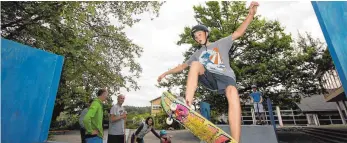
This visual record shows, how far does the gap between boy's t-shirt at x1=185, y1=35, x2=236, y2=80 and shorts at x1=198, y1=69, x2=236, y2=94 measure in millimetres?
51

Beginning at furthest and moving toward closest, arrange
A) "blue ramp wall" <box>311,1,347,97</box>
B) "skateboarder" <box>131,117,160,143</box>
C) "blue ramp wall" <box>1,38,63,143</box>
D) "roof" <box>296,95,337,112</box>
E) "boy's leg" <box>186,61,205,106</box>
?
"roof" <box>296,95,337,112</box>, "skateboarder" <box>131,117,160,143</box>, "blue ramp wall" <box>1,38,63,143</box>, "boy's leg" <box>186,61,205,106</box>, "blue ramp wall" <box>311,1,347,97</box>

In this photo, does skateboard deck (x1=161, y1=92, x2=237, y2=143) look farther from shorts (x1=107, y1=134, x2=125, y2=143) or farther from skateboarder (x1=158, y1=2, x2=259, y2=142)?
shorts (x1=107, y1=134, x2=125, y2=143)

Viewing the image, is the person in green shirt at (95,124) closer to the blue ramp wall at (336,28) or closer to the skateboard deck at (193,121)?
the skateboard deck at (193,121)

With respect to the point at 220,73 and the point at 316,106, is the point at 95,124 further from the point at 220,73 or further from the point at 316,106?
the point at 316,106

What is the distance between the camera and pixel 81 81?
32.3 feet

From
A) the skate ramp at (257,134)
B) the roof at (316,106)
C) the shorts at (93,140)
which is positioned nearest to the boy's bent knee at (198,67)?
the shorts at (93,140)

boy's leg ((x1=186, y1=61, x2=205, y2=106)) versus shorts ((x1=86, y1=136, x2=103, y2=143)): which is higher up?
boy's leg ((x1=186, y1=61, x2=205, y2=106))

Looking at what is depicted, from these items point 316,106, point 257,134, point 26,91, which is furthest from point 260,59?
point 316,106

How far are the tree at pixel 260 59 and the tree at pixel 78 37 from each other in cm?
887

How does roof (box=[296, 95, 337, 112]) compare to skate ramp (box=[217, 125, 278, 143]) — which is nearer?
skate ramp (box=[217, 125, 278, 143])

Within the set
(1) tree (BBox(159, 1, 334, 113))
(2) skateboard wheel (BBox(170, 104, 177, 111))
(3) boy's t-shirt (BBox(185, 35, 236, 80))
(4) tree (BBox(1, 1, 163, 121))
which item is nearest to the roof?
(1) tree (BBox(159, 1, 334, 113))

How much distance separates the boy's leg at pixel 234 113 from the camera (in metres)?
2.20

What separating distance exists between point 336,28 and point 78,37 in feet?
29.0

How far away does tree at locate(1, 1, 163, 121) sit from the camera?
7.48 m
